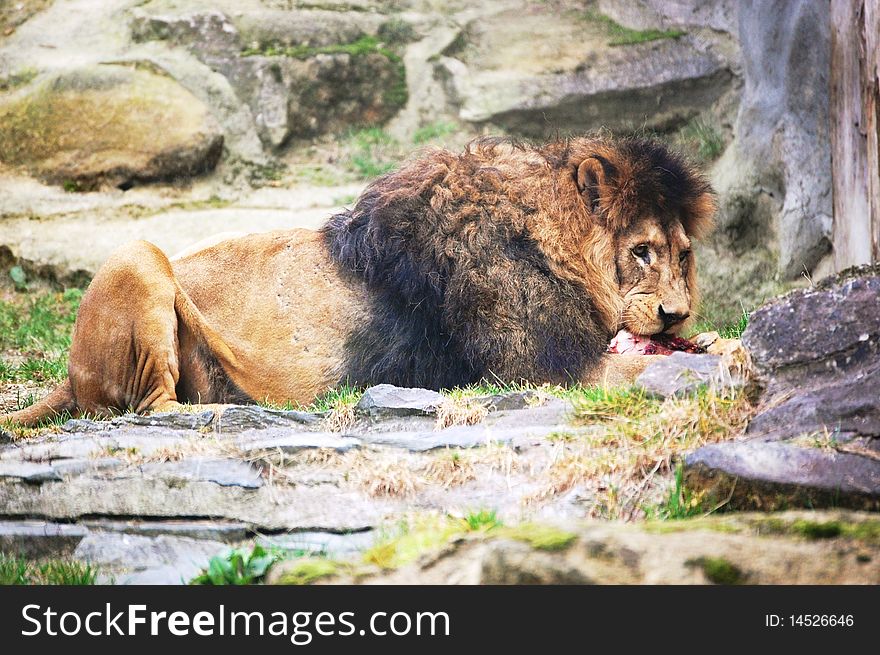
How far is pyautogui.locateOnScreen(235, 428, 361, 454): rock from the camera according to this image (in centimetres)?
496

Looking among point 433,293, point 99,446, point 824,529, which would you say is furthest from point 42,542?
point 824,529

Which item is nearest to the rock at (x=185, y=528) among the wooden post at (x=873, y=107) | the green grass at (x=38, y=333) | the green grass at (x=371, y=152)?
the green grass at (x=38, y=333)

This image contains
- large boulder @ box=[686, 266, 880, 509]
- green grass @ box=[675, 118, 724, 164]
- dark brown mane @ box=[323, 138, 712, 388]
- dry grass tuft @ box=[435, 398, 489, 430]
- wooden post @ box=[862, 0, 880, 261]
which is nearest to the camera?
large boulder @ box=[686, 266, 880, 509]

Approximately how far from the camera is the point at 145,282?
6.52 metres

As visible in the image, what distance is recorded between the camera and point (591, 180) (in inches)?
261

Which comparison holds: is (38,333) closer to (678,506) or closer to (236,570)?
(236,570)

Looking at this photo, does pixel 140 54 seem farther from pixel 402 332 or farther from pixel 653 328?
pixel 653 328

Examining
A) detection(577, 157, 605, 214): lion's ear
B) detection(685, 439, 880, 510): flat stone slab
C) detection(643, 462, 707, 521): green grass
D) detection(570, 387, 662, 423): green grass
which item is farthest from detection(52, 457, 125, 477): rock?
detection(577, 157, 605, 214): lion's ear

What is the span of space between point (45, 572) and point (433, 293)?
2.81 metres

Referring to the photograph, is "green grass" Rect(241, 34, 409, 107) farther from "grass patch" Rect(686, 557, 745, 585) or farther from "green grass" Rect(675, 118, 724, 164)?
"grass patch" Rect(686, 557, 745, 585)

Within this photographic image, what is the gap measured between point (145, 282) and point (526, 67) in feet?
18.0

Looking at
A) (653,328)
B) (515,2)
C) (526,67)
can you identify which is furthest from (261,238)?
(515,2)

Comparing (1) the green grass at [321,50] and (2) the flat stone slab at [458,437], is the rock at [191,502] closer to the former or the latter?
(2) the flat stone slab at [458,437]

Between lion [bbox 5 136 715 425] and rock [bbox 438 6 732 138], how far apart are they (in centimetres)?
381
